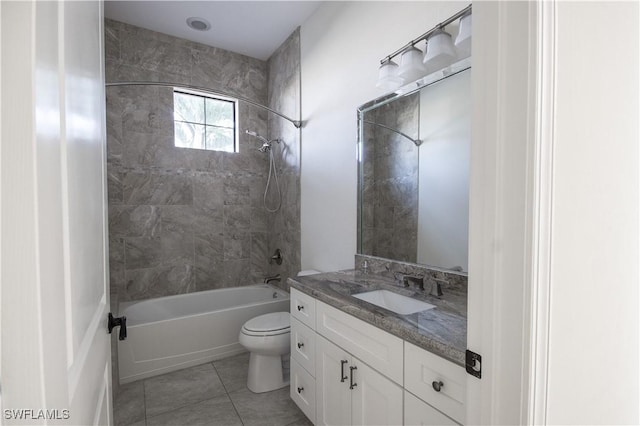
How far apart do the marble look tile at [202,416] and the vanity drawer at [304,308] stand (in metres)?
0.76

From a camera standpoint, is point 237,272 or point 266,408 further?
point 237,272

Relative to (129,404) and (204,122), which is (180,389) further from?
(204,122)

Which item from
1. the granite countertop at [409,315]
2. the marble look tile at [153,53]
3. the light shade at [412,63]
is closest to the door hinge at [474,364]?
the granite countertop at [409,315]

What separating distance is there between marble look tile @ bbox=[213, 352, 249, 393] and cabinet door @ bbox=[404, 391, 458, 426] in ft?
5.07

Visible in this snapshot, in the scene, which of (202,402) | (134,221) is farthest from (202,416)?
(134,221)

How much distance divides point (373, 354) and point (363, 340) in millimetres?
73

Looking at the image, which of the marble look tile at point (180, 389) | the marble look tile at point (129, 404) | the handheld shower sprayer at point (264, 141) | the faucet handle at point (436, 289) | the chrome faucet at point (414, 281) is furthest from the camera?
the handheld shower sprayer at point (264, 141)

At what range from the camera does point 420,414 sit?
1032 millimetres

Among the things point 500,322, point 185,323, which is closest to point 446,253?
point 500,322

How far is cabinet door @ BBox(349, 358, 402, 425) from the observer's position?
1.13m

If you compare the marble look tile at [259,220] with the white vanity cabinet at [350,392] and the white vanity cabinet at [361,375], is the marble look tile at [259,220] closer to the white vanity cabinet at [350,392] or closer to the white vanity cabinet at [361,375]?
the white vanity cabinet at [361,375]

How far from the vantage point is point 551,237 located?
0.53 meters

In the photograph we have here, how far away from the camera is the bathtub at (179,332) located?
237 centimetres

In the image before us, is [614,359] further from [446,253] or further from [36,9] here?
[36,9]
